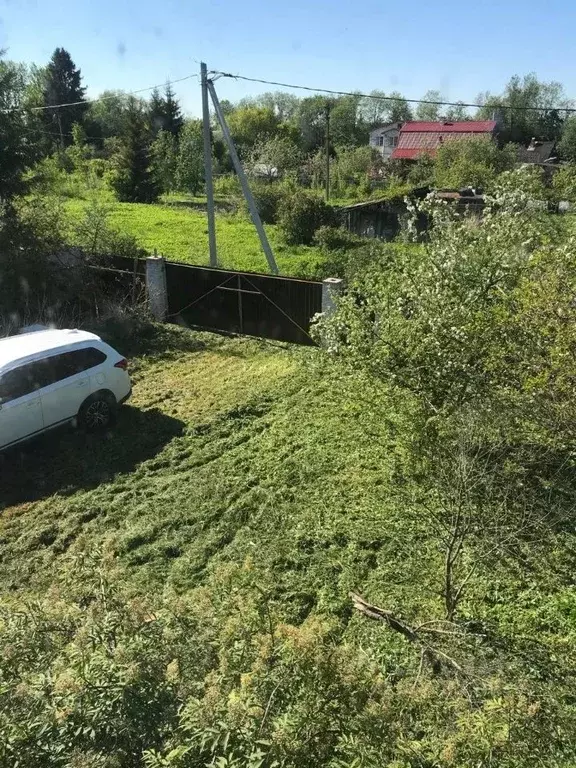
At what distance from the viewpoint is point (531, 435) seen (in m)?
6.52

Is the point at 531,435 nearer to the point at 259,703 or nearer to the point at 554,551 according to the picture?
the point at 554,551

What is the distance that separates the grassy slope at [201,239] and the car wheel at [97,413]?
9.55 metres

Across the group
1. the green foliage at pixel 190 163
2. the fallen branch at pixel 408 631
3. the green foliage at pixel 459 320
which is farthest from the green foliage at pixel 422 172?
the fallen branch at pixel 408 631

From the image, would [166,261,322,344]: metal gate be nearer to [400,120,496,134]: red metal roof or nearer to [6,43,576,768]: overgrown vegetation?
[6,43,576,768]: overgrown vegetation

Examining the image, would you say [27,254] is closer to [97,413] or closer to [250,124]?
[97,413]

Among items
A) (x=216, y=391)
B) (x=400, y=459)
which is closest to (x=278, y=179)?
(x=216, y=391)

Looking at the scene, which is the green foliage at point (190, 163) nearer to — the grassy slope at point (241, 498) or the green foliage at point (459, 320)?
the grassy slope at point (241, 498)

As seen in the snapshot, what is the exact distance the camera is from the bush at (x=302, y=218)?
22.9m

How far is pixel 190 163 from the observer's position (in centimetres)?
3856

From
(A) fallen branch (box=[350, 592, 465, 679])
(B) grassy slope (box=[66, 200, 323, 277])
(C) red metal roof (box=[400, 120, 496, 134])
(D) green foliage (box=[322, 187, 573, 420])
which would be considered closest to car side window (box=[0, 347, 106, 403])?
(D) green foliage (box=[322, 187, 573, 420])

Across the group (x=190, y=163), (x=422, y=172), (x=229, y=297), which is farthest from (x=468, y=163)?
(x=229, y=297)

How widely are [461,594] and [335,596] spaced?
1184 millimetres

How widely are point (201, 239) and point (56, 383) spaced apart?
1575 centimetres

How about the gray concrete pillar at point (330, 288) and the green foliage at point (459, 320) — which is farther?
the gray concrete pillar at point (330, 288)
